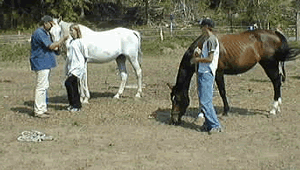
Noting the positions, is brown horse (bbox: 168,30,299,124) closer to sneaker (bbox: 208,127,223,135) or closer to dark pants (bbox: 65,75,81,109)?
sneaker (bbox: 208,127,223,135)

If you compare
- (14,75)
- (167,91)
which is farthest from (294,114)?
(14,75)

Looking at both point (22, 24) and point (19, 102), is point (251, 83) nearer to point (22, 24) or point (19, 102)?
point (19, 102)

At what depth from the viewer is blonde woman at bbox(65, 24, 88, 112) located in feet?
32.3

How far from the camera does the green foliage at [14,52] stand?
22.5m

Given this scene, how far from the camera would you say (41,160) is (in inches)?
260

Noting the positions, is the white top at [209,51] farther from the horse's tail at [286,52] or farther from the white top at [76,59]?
the white top at [76,59]

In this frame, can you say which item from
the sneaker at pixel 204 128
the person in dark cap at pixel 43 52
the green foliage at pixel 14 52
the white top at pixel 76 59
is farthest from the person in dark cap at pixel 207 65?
the green foliage at pixel 14 52

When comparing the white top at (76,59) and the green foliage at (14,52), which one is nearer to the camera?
the white top at (76,59)

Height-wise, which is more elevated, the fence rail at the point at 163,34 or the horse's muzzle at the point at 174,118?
the fence rail at the point at 163,34

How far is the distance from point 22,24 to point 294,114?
102ft

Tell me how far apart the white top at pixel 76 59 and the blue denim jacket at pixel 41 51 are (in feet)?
3.03

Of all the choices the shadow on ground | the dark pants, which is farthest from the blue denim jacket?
the shadow on ground

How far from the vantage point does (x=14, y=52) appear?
77.6ft

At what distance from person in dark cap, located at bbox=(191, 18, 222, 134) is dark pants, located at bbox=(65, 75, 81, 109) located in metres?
3.18
